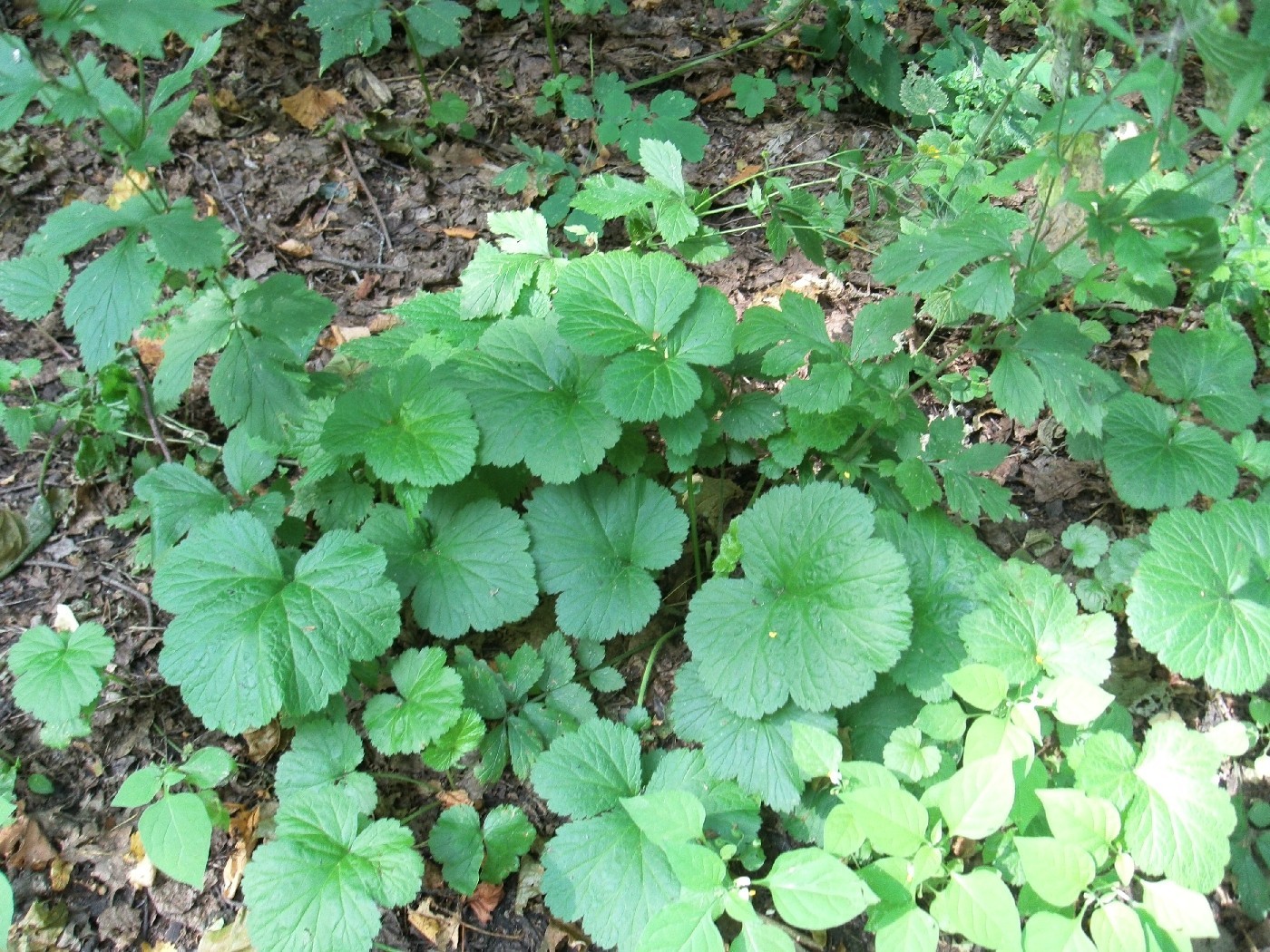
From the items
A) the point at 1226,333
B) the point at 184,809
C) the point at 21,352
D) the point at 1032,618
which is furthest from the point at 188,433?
the point at 1226,333

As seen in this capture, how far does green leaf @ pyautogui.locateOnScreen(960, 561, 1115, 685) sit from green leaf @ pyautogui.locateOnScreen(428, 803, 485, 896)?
122 cm

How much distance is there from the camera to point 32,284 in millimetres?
2062

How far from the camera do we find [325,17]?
312 cm

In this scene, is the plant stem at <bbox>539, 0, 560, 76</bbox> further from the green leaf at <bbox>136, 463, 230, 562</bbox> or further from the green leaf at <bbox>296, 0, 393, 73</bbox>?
the green leaf at <bbox>136, 463, 230, 562</bbox>

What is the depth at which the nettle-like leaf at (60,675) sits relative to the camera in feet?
6.10

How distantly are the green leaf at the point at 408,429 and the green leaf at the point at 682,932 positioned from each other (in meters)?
1.04

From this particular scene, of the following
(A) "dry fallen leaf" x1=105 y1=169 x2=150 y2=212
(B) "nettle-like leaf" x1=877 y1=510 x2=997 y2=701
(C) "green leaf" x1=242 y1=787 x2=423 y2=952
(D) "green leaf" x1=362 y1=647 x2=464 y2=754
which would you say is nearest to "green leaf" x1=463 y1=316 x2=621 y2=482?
(D) "green leaf" x1=362 y1=647 x2=464 y2=754

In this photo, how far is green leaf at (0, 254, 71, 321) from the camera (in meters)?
2.03

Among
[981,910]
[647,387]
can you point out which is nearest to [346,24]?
[647,387]

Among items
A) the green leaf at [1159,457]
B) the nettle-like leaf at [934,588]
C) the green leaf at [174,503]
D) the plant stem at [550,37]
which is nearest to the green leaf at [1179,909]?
the nettle-like leaf at [934,588]

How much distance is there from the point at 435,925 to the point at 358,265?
2.31 meters

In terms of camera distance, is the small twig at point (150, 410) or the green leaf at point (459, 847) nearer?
the green leaf at point (459, 847)

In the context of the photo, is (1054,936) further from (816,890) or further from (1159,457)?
(1159,457)

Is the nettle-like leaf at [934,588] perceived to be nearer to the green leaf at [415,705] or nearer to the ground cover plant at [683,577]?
the ground cover plant at [683,577]
